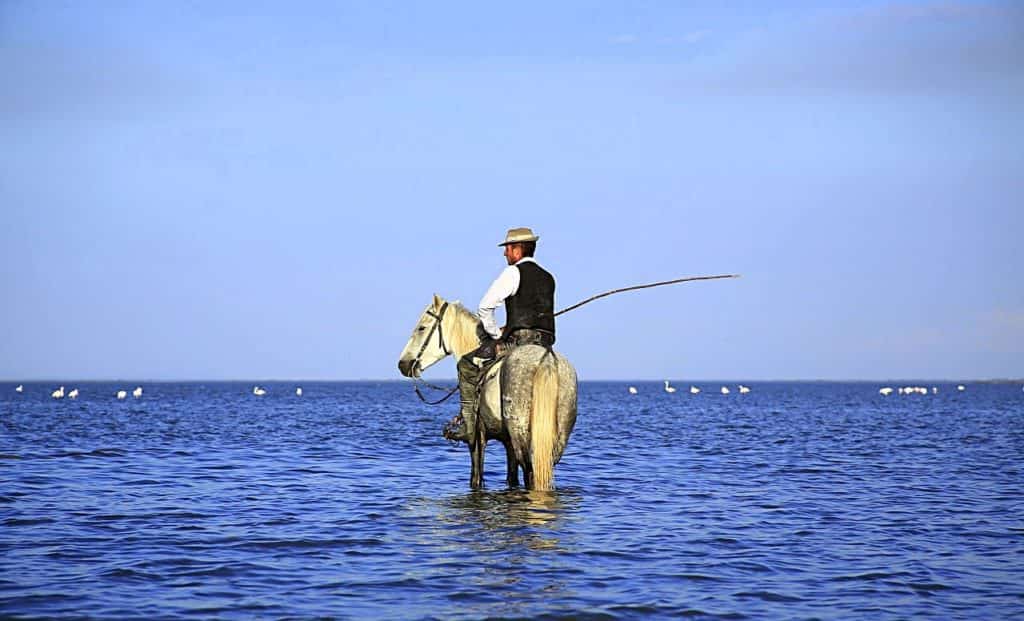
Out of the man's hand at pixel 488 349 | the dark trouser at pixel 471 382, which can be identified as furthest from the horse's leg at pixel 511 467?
the man's hand at pixel 488 349

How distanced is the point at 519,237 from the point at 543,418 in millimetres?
2396

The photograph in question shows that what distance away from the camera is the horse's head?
1544 cm

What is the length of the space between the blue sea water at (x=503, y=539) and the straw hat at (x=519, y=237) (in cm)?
331

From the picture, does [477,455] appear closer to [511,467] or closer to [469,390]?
[511,467]

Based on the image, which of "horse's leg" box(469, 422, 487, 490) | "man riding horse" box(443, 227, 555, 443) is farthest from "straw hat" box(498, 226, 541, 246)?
"horse's leg" box(469, 422, 487, 490)

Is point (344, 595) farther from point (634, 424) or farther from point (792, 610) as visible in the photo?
point (634, 424)

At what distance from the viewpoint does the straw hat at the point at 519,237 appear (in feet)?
46.9

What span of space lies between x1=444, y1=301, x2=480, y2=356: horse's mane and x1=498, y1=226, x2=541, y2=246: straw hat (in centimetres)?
143

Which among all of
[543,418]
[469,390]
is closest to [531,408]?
[543,418]

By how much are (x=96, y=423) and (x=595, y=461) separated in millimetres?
27141

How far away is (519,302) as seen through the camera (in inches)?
556

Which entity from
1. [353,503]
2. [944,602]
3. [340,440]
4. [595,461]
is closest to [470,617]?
[944,602]

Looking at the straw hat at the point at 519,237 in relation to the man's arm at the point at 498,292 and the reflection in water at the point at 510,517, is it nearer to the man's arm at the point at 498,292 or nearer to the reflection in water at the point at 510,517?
the man's arm at the point at 498,292

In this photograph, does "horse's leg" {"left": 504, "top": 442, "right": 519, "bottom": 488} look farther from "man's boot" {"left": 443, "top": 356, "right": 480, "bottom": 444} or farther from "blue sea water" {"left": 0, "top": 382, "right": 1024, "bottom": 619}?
"man's boot" {"left": 443, "top": 356, "right": 480, "bottom": 444}
